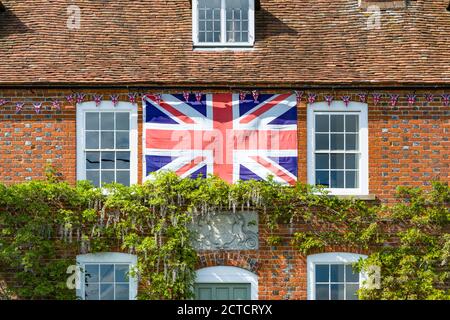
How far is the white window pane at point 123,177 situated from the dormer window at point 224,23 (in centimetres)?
314

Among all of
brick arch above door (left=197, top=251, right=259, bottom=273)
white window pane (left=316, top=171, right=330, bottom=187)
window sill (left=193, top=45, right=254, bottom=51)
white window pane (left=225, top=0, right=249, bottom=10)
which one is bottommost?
brick arch above door (left=197, top=251, right=259, bottom=273)

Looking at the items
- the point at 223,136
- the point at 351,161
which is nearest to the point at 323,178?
the point at 351,161

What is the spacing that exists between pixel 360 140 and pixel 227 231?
3263 mm

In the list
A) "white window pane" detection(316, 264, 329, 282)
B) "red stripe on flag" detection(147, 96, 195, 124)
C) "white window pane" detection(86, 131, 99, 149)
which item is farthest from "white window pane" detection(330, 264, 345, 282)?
"white window pane" detection(86, 131, 99, 149)

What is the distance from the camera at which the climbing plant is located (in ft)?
71.7

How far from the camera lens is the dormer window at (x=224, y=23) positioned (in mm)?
23483

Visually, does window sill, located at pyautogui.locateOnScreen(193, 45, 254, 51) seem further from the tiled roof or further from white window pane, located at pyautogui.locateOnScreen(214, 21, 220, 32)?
white window pane, located at pyautogui.locateOnScreen(214, 21, 220, 32)

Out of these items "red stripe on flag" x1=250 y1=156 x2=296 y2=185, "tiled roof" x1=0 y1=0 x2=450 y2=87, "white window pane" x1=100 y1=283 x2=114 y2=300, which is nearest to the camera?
"white window pane" x1=100 y1=283 x2=114 y2=300

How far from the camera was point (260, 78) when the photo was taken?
22797 millimetres

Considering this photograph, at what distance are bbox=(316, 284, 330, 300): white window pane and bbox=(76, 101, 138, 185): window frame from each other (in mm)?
4233

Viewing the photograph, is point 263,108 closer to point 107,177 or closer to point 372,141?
point 372,141

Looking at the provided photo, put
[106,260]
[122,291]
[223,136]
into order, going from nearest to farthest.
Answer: [106,260], [122,291], [223,136]

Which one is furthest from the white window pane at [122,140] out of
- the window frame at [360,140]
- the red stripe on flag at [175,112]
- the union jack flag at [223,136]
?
the window frame at [360,140]

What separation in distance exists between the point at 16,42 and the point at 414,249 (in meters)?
9.25
